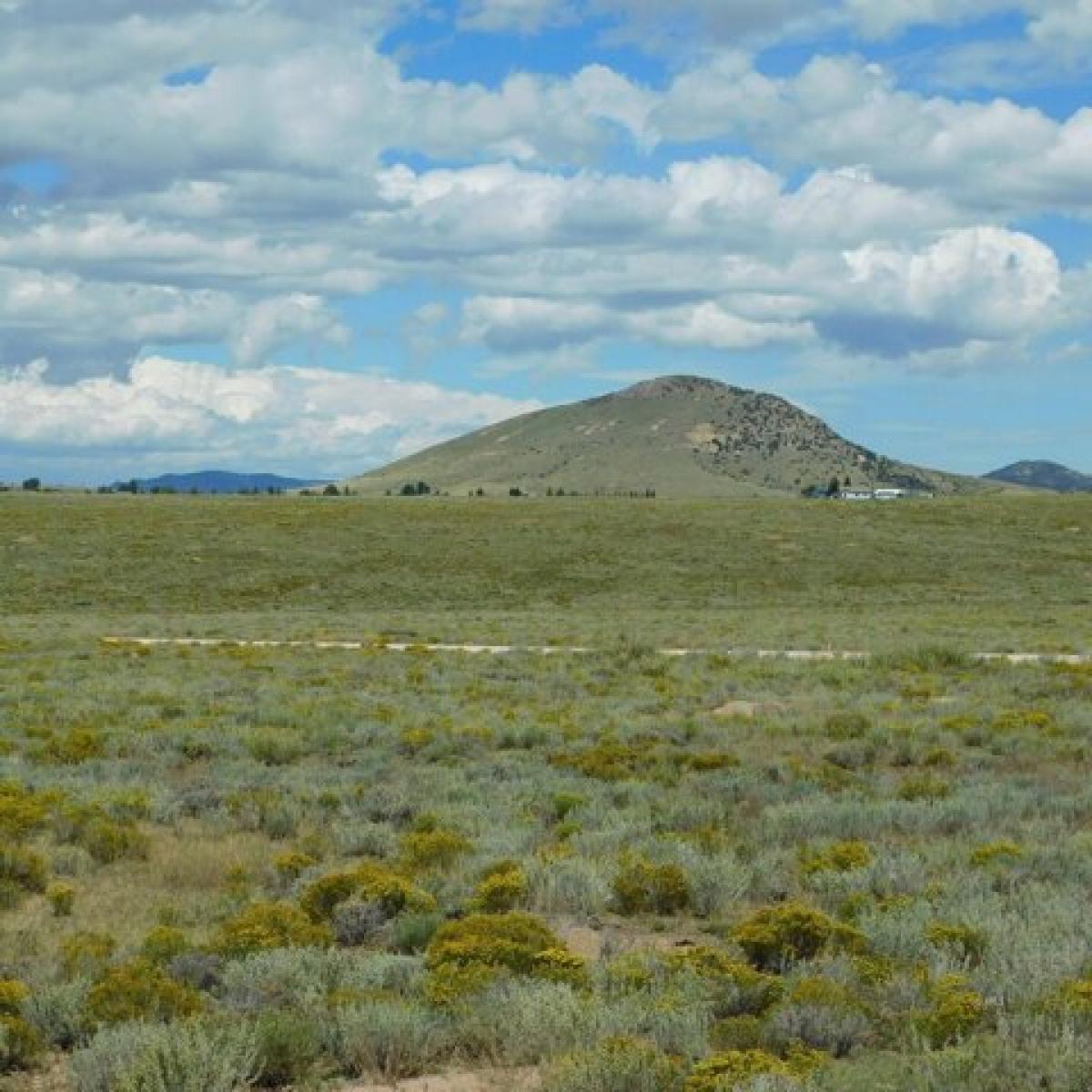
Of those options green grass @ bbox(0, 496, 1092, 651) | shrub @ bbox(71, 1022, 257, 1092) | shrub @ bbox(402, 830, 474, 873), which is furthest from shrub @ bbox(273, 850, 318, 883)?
green grass @ bbox(0, 496, 1092, 651)

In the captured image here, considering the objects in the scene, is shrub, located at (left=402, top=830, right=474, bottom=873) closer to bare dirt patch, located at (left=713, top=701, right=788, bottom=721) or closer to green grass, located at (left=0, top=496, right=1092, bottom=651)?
bare dirt patch, located at (left=713, top=701, right=788, bottom=721)

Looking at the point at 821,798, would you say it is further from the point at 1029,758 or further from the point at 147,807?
the point at 147,807

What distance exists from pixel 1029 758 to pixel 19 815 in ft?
38.8

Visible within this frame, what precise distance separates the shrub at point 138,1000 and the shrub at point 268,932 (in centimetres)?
107

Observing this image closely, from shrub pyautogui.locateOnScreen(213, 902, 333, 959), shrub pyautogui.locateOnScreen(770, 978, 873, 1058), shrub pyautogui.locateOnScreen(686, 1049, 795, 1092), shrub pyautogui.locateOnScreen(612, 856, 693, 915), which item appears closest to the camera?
shrub pyautogui.locateOnScreen(686, 1049, 795, 1092)

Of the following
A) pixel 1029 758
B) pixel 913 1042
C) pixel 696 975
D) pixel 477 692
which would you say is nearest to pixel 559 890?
pixel 696 975

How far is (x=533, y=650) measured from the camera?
33.8 m

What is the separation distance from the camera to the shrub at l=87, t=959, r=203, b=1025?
304 inches

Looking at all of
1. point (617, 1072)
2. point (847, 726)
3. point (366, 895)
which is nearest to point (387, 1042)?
point (617, 1072)

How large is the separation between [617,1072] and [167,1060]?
2.18 meters

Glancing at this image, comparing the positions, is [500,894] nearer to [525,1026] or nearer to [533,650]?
[525,1026]

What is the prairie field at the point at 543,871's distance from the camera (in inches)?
288

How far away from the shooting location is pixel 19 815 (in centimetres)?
1309

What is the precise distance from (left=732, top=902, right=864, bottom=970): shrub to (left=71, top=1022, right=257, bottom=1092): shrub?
11.4 feet
